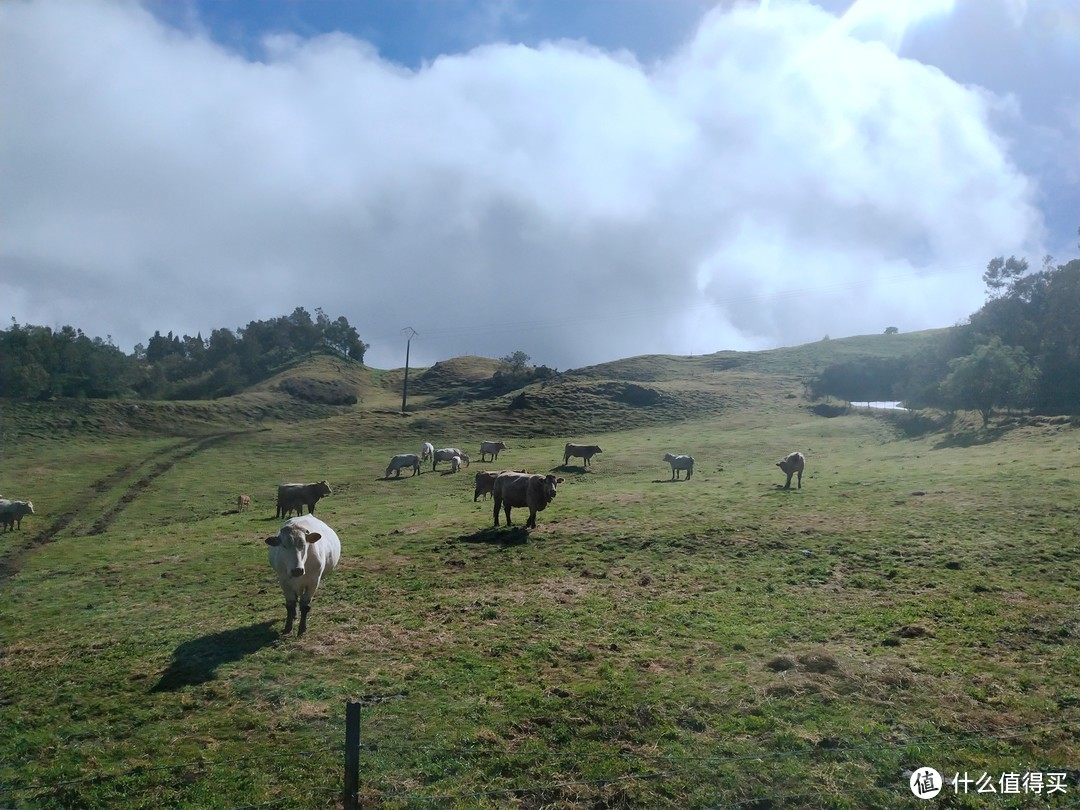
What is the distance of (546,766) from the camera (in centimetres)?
902

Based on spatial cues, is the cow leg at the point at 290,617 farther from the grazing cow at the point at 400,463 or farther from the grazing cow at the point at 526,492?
the grazing cow at the point at 400,463

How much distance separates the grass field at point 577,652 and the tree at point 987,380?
81.7 feet

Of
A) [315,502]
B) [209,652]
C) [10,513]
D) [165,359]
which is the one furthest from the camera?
[165,359]

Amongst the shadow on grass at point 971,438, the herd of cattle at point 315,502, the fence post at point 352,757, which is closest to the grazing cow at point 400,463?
the herd of cattle at point 315,502

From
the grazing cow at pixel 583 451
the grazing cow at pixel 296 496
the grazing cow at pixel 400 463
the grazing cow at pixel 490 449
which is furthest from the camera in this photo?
the grazing cow at pixel 490 449

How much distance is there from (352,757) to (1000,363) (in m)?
62.1

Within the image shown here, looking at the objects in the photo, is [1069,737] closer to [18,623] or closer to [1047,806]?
[1047,806]

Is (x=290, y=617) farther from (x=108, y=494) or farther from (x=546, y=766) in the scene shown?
(x=108, y=494)

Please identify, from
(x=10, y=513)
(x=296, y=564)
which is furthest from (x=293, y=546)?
(x=10, y=513)

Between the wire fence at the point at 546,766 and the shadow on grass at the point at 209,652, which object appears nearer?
the wire fence at the point at 546,766

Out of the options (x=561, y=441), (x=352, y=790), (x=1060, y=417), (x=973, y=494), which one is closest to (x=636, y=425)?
(x=561, y=441)

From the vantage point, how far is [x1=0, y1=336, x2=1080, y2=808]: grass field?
8.86 m

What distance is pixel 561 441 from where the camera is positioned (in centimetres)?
6638

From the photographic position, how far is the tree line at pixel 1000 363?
56.1 metres
